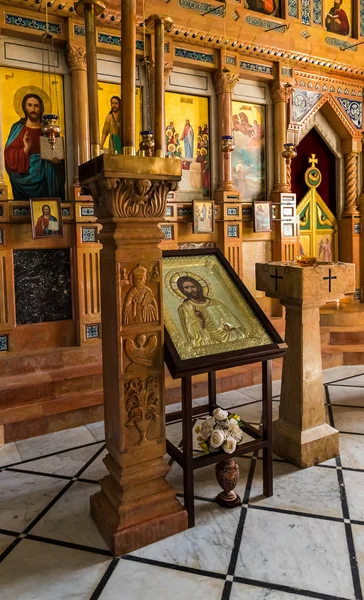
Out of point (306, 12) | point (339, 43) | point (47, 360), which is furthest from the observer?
point (339, 43)

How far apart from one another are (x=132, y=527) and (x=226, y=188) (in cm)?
Answer: 494

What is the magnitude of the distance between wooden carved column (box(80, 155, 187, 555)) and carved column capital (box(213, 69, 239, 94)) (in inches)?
181

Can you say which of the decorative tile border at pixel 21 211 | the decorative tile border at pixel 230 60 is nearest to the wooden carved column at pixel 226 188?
the decorative tile border at pixel 230 60

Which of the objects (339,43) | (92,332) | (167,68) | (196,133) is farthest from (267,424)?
(339,43)

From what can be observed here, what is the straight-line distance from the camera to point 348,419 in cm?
423

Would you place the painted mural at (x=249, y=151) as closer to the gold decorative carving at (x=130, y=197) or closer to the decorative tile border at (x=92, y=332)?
the decorative tile border at (x=92, y=332)

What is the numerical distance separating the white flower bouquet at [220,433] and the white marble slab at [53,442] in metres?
1.42

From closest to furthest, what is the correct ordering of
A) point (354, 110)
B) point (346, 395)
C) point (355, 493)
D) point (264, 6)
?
1. point (355, 493)
2. point (346, 395)
3. point (264, 6)
4. point (354, 110)

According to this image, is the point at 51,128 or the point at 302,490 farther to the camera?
the point at 51,128

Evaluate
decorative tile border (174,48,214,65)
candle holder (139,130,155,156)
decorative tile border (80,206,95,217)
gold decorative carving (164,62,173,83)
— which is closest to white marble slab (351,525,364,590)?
candle holder (139,130,155,156)

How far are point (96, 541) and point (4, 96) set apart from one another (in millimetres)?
4638

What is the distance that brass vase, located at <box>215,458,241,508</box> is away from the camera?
9.26 feet

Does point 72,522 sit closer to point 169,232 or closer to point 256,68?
point 169,232

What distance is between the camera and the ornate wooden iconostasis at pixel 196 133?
521 centimetres
